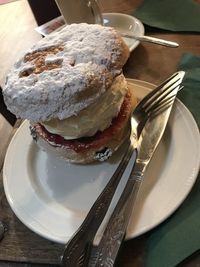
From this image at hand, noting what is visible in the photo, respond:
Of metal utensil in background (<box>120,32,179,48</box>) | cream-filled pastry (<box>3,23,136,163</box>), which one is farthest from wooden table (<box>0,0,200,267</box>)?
cream-filled pastry (<box>3,23,136,163</box>)

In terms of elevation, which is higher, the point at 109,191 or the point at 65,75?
the point at 65,75

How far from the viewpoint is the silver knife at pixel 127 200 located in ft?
2.04

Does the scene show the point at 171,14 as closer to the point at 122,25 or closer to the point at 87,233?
the point at 122,25

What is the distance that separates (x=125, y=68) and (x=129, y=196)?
493 millimetres

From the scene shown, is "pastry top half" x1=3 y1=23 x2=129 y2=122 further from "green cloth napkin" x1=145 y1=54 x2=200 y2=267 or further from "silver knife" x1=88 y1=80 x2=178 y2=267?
"green cloth napkin" x1=145 y1=54 x2=200 y2=267

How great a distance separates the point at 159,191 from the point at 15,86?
1.17ft

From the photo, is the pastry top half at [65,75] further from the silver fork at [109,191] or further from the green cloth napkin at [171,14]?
the green cloth napkin at [171,14]

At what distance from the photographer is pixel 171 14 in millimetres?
1146

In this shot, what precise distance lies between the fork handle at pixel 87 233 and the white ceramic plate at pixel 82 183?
0.06 metres

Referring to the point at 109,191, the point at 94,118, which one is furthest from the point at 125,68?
the point at 109,191

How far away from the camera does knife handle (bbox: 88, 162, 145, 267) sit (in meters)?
0.62

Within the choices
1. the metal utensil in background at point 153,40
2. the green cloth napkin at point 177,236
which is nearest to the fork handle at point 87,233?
the green cloth napkin at point 177,236

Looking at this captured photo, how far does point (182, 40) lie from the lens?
107 centimetres

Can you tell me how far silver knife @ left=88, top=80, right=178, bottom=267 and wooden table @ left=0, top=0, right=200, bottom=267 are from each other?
0.21 ft
